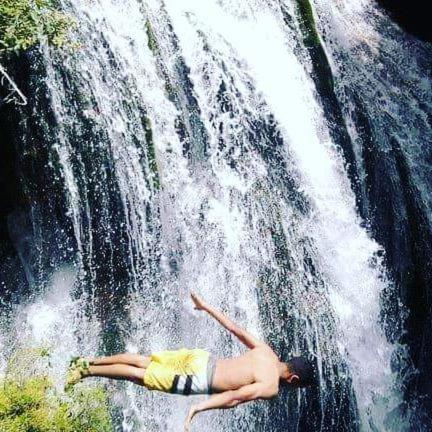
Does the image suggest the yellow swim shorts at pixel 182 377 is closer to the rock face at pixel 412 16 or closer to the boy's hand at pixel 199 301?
the boy's hand at pixel 199 301

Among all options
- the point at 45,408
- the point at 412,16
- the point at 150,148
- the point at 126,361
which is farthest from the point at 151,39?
the point at 412,16

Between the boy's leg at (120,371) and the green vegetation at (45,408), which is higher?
the boy's leg at (120,371)

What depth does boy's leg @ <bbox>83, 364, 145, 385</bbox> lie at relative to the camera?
143 inches

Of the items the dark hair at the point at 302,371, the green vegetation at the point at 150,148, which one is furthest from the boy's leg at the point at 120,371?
the green vegetation at the point at 150,148

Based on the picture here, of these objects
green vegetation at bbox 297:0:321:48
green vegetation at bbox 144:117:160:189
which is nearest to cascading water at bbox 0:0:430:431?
green vegetation at bbox 144:117:160:189

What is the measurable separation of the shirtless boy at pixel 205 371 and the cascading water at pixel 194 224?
2460mm

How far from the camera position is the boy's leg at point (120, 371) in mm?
3625

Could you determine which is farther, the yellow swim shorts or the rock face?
the rock face

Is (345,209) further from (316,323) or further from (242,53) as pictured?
(242,53)

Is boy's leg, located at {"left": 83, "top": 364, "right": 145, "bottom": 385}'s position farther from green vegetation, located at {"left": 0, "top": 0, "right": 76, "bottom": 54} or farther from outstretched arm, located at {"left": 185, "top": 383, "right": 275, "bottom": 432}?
green vegetation, located at {"left": 0, "top": 0, "right": 76, "bottom": 54}

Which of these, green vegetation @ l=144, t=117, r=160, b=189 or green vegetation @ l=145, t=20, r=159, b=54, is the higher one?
green vegetation @ l=145, t=20, r=159, b=54

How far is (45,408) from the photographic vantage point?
3.57 metres

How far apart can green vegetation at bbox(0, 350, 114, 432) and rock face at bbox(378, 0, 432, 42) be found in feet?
27.7

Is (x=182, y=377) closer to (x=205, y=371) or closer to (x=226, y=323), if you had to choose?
(x=205, y=371)
